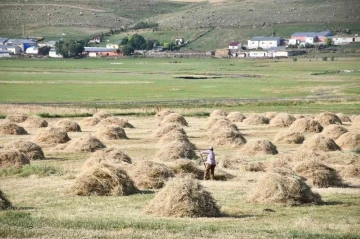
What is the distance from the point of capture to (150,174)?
1134 inches

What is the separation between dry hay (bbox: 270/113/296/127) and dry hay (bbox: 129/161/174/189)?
2884cm

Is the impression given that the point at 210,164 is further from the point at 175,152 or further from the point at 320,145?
the point at 320,145

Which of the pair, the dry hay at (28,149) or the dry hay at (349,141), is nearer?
the dry hay at (28,149)

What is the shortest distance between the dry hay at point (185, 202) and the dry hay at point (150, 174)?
591 centimetres

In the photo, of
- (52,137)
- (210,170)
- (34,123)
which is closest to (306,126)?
(52,137)

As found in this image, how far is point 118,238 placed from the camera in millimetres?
18547

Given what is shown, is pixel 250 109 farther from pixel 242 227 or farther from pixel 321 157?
pixel 242 227

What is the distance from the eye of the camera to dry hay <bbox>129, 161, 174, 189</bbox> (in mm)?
28469

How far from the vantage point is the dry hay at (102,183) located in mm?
26203

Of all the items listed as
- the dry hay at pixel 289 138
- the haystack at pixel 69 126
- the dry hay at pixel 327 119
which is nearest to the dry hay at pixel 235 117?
the dry hay at pixel 327 119

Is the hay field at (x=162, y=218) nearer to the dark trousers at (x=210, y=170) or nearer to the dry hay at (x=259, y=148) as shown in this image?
the dark trousers at (x=210, y=170)

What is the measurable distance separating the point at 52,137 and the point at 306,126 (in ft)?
56.1

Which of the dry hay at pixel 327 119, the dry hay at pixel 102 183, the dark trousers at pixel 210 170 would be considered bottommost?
the dry hay at pixel 327 119

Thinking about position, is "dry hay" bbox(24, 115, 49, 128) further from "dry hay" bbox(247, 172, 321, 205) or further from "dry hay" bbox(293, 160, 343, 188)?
"dry hay" bbox(247, 172, 321, 205)
